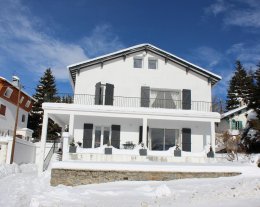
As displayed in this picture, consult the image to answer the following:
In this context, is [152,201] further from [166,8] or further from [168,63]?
[168,63]

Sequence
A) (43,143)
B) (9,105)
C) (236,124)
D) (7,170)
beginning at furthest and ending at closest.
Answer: (236,124) → (9,105) → (7,170) → (43,143)

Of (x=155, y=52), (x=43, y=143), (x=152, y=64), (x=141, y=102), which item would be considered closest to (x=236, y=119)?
(x=152, y=64)

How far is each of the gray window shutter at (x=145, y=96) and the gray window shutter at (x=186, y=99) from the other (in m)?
2.60

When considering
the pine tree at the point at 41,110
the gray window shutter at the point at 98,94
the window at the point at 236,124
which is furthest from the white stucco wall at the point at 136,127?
the pine tree at the point at 41,110

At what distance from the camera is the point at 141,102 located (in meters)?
22.5

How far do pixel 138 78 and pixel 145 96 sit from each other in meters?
1.61

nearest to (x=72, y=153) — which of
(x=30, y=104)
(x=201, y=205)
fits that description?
(x=201, y=205)

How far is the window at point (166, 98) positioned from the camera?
23.1 meters

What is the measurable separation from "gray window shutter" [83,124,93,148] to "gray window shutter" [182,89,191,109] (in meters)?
6.87

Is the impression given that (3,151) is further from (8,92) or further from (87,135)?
(8,92)

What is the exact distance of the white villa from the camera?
66.7ft

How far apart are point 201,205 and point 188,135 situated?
1313 cm

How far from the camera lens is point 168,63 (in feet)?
79.6

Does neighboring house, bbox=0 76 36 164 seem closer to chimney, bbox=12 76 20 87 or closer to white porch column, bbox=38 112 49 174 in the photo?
chimney, bbox=12 76 20 87
